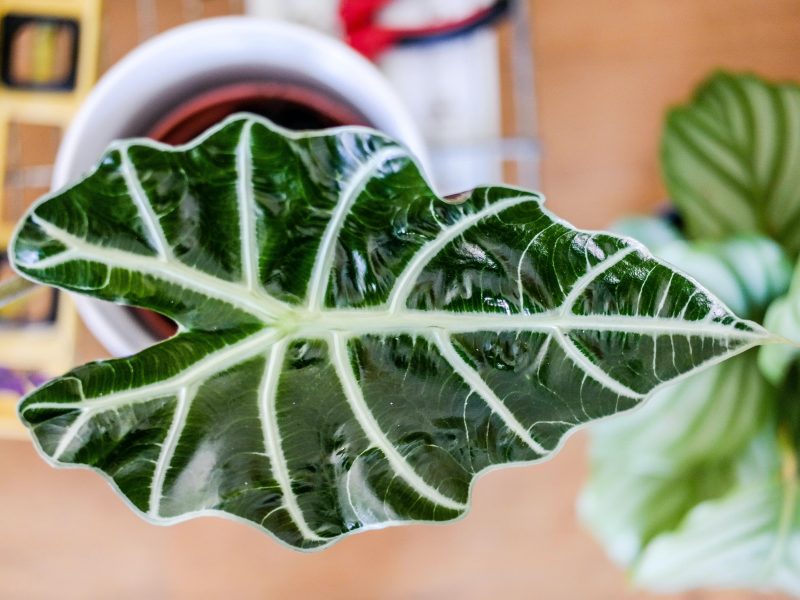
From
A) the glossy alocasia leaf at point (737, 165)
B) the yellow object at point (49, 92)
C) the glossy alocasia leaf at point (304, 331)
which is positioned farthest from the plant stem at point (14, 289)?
the glossy alocasia leaf at point (737, 165)

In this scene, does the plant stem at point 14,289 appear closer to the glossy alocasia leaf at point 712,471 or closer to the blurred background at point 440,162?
the blurred background at point 440,162

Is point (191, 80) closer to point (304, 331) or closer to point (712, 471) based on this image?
point (304, 331)

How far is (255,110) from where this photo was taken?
1.60 ft

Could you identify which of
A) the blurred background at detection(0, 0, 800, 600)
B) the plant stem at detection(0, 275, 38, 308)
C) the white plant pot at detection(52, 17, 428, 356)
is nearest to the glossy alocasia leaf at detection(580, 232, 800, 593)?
the blurred background at detection(0, 0, 800, 600)

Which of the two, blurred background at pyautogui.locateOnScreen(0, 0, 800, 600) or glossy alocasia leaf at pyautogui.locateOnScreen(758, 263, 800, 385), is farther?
blurred background at pyautogui.locateOnScreen(0, 0, 800, 600)

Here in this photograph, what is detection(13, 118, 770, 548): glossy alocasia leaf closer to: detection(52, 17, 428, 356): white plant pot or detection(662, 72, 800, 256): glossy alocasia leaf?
detection(52, 17, 428, 356): white plant pot

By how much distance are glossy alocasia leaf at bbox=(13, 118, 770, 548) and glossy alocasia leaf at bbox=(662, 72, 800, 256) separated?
12.2 inches

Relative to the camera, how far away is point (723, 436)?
511 mm

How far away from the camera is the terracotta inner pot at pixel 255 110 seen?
0.47 m

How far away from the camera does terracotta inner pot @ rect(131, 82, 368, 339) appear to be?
1.53ft

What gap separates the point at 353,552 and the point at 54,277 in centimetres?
41

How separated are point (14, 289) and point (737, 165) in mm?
490

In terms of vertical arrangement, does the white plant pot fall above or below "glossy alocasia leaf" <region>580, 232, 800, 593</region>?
above

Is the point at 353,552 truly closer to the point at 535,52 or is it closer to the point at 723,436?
the point at 723,436
